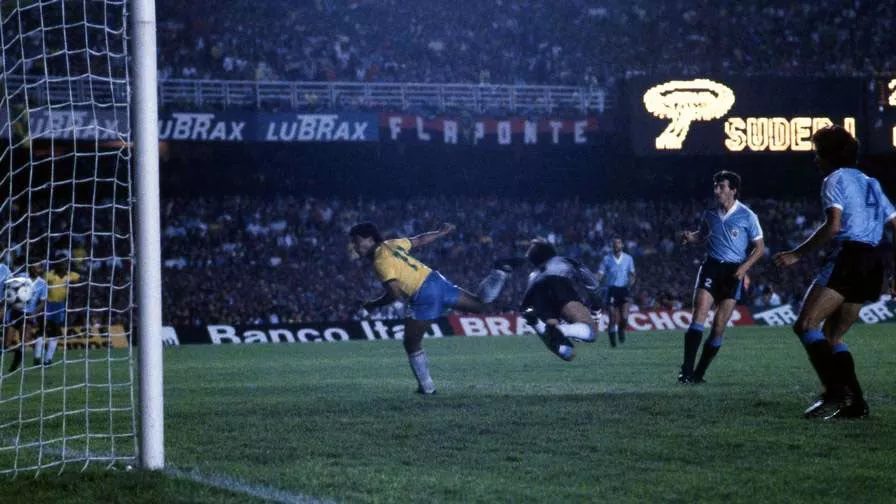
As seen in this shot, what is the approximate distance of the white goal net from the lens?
7102 mm

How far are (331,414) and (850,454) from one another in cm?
391

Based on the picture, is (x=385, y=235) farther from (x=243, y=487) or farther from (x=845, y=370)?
(x=243, y=487)

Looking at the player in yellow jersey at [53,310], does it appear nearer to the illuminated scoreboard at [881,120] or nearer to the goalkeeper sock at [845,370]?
the goalkeeper sock at [845,370]

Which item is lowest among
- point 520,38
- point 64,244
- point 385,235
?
point 385,235

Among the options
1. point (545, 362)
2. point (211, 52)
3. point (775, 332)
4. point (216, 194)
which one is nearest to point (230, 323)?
point (216, 194)

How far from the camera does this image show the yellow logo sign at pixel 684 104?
27.2m

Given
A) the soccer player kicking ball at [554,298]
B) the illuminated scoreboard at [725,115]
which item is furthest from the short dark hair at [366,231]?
the illuminated scoreboard at [725,115]

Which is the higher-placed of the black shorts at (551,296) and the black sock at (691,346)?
the black shorts at (551,296)

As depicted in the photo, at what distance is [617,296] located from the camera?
20.8 m

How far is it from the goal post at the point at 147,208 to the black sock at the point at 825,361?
423 centimetres

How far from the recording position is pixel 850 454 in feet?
20.6

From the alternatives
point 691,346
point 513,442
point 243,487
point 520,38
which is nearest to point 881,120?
point 520,38

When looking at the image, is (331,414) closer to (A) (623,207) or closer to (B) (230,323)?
(B) (230,323)

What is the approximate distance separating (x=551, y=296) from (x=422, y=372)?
1724 mm
